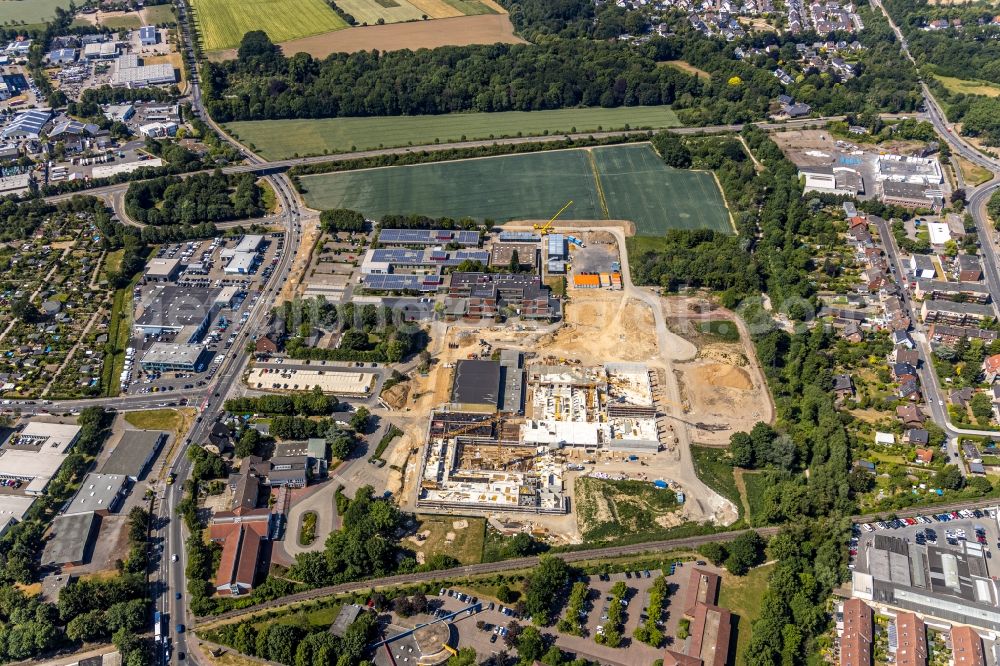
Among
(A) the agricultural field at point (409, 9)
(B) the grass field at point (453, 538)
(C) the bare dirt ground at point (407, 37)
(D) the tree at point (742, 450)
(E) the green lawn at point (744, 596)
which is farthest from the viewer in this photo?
(A) the agricultural field at point (409, 9)

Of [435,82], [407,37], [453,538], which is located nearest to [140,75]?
[407,37]

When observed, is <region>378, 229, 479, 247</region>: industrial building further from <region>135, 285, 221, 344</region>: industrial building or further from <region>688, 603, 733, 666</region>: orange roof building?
<region>688, 603, 733, 666</region>: orange roof building

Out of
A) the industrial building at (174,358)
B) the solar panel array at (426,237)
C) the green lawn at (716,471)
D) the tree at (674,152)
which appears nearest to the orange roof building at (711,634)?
the green lawn at (716,471)

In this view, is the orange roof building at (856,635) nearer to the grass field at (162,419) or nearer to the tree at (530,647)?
the tree at (530,647)

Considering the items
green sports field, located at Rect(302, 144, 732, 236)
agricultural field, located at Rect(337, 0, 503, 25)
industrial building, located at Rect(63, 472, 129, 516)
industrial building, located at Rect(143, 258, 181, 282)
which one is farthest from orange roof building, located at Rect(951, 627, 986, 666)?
agricultural field, located at Rect(337, 0, 503, 25)

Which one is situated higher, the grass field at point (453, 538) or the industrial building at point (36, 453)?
the industrial building at point (36, 453)

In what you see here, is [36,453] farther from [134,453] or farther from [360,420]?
[360,420]

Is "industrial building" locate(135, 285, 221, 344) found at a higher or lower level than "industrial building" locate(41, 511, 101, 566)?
higher
